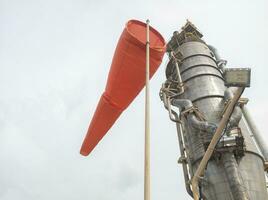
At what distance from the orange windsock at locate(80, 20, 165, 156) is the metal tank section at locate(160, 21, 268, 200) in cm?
348

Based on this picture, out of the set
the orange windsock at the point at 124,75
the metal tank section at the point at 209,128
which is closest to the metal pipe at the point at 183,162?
the metal tank section at the point at 209,128

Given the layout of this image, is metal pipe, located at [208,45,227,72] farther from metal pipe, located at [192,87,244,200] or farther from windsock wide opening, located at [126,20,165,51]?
metal pipe, located at [192,87,244,200]

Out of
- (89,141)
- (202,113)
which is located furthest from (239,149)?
(89,141)

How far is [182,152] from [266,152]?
4.24 meters

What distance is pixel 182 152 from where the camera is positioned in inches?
562

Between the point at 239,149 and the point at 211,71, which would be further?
the point at 211,71

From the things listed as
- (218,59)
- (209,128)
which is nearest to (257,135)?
(209,128)

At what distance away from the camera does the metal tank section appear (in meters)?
11.8

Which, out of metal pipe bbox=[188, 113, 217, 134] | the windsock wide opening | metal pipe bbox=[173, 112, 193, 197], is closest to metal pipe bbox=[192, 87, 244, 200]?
the windsock wide opening

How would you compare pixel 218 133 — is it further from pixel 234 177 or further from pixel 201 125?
pixel 201 125

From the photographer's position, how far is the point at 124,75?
8.47 m

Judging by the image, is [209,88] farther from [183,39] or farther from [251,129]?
[183,39]

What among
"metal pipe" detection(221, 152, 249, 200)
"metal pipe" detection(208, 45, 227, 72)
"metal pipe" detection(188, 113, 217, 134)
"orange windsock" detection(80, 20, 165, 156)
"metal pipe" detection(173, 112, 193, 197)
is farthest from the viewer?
"metal pipe" detection(208, 45, 227, 72)

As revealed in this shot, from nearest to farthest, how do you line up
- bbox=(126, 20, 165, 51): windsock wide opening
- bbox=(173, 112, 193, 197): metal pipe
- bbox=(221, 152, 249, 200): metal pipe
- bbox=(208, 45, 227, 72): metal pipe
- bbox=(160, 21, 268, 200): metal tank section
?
bbox=(126, 20, 165, 51): windsock wide opening
bbox=(221, 152, 249, 200): metal pipe
bbox=(160, 21, 268, 200): metal tank section
bbox=(173, 112, 193, 197): metal pipe
bbox=(208, 45, 227, 72): metal pipe
